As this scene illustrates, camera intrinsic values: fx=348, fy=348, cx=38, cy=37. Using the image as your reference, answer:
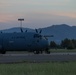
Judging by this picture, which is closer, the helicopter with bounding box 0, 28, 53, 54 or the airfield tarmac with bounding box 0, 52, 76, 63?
the airfield tarmac with bounding box 0, 52, 76, 63

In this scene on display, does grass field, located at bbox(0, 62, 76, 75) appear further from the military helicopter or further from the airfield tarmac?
the military helicopter

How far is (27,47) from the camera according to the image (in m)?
49.7

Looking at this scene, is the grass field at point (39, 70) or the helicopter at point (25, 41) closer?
the grass field at point (39, 70)

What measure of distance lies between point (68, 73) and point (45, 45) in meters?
32.6

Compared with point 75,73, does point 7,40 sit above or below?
above

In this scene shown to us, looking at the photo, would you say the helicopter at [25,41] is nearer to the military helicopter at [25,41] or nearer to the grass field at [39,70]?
the military helicopter at [25,41]

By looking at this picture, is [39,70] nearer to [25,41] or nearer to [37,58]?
[37,58]

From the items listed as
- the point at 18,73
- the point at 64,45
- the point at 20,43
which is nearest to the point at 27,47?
the point at 20,43

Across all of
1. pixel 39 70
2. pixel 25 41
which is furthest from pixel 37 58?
pixel 25 41

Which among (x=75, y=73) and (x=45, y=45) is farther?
(x=45, y=45)

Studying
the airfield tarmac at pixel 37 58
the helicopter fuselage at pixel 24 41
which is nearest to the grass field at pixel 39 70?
the airfield tarmac at pixel 37 58

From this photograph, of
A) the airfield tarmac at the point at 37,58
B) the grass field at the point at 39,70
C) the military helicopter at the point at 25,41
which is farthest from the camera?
the military helicopter at the point at 25,41

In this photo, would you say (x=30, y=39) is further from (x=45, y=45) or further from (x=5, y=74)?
(x=5, y=74)

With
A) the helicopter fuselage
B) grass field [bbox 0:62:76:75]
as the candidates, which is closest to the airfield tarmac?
grass field [bbox 0:62:76:75]
